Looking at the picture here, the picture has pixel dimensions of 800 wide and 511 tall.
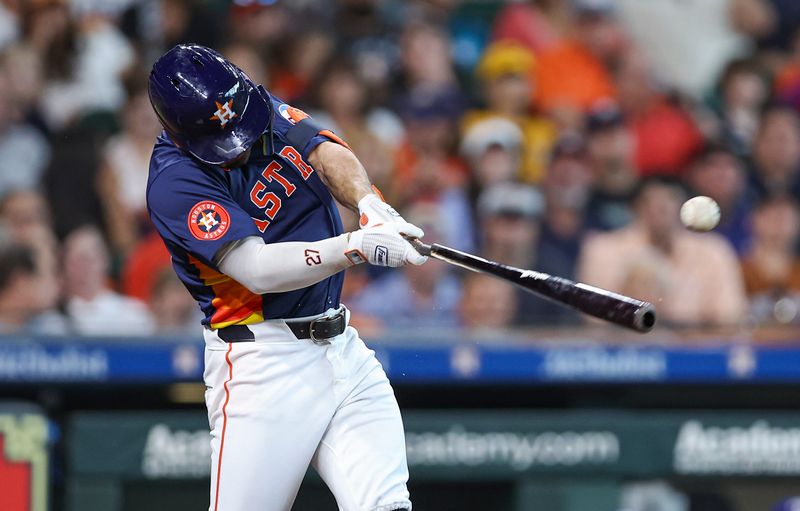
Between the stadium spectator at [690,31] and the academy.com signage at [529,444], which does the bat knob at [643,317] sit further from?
the stadium spectator at [690,31]

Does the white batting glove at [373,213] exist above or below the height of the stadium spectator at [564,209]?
below

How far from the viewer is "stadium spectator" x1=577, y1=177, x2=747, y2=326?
6.16 m

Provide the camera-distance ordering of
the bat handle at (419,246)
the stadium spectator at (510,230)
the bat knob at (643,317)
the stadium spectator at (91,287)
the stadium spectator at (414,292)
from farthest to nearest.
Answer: the stadium spectator at (510,230), the stadium spectator at (91,287), the stadium spectator at (414,292), the bat handle at (419,246), the bat knob at (643,317)

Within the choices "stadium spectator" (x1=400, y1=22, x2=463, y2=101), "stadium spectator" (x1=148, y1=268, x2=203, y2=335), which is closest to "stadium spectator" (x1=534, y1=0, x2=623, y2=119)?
"stadium spectator" (x1=400, y1=22, x2=463, y2=101)

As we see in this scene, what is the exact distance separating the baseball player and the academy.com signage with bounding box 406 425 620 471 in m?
1.64

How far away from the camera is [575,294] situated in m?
3.40

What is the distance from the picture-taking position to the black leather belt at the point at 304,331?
141 inches

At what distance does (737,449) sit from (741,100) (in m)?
3.27

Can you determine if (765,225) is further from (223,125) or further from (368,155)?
(223,125)

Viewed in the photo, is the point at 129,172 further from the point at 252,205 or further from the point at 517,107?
the point at 252,205

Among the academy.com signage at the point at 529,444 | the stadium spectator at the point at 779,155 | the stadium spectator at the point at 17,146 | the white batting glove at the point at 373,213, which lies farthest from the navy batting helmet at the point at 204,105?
the stadium spectator at the point at 779,155

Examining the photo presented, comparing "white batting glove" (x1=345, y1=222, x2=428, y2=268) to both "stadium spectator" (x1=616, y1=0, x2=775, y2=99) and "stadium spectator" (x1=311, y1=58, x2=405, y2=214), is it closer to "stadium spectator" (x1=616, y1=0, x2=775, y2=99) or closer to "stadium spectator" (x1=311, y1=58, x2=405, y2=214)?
"stadium spectator" (x1=311, y1=58, x2=405, y2=214)

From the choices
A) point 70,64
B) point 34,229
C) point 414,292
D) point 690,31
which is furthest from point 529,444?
point 690,31

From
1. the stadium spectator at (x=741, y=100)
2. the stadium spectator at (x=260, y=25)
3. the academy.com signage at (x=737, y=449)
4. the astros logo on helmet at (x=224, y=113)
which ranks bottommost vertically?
the academy.com signage at (x=737, y=449)
